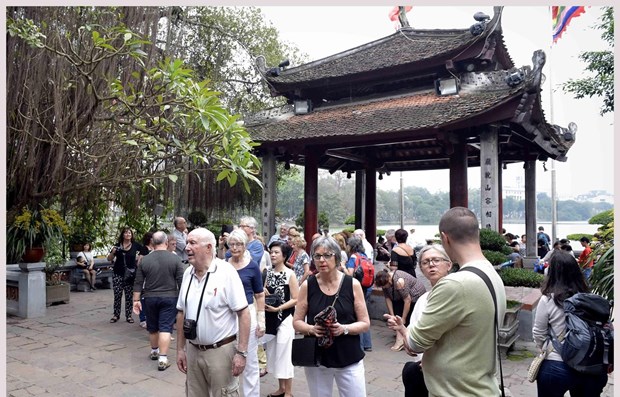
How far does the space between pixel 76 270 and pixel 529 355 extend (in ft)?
31.3

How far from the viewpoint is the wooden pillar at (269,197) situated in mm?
12773

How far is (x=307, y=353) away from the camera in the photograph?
295cm

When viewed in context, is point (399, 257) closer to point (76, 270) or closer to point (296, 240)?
point (296, 240)

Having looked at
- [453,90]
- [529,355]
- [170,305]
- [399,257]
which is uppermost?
Result: [453,90]

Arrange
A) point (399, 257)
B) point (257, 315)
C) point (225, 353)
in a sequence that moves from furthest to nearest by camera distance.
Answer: point (399, 257)
point (257, 315)
point (225, 353)

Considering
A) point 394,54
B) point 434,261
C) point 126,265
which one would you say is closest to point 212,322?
point 434,261

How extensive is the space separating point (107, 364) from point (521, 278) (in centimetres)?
628

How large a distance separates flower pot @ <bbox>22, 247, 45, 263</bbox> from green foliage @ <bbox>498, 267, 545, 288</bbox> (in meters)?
7.66

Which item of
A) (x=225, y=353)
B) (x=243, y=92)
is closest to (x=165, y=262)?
(x=225, y=353)

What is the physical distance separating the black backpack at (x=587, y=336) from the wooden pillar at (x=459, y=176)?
7.55 metres

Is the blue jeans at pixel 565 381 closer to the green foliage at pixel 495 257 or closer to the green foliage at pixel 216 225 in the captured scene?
the green foliage at pixel 495 257

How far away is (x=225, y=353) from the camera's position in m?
3.08

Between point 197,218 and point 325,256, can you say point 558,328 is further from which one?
point 197,218

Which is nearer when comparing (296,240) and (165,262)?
(165,262)
